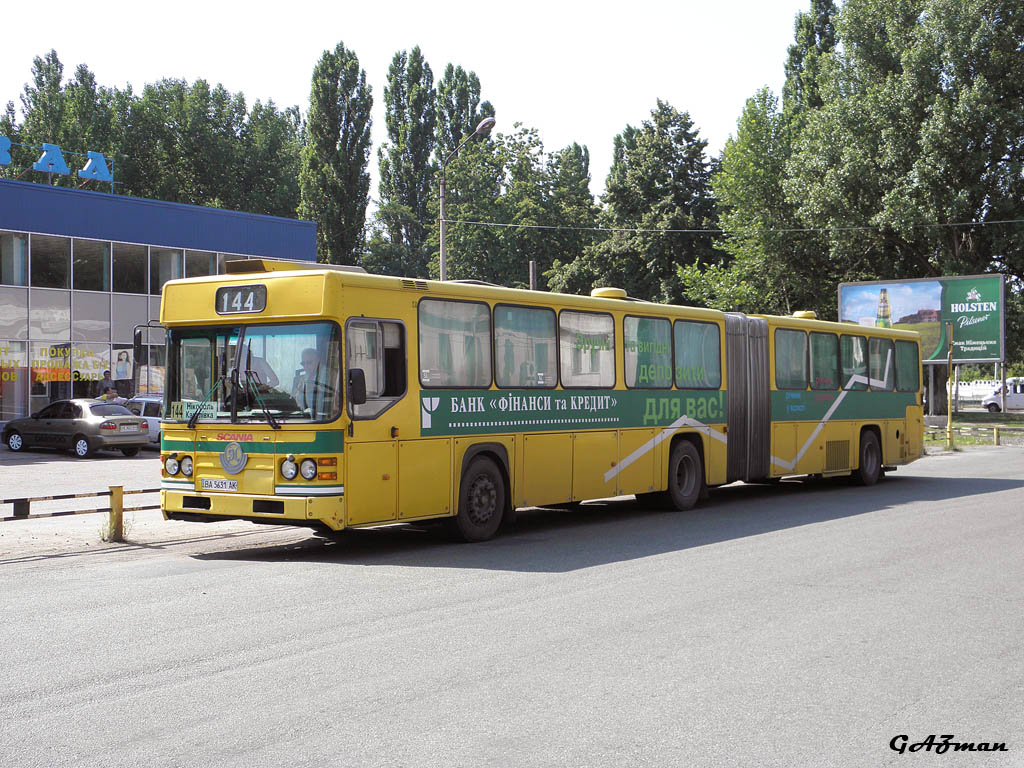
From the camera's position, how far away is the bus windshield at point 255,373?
1141 cm

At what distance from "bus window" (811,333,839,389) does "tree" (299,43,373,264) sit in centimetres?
4756

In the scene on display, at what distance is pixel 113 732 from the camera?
5418 mm

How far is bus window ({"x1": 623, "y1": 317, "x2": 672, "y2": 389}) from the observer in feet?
52.4

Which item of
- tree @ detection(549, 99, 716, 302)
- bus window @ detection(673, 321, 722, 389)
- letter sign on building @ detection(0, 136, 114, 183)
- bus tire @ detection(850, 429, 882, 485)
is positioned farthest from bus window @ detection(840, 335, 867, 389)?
tree @ detection(549, 99, 716, 302)

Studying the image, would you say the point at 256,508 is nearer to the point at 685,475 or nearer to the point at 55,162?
the point at 685,475

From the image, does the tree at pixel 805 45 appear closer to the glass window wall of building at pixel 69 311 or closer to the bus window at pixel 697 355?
the glass window wall of building at pixel 69 311

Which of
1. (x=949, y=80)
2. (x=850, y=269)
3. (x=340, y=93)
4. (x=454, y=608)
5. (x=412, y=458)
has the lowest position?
(x=454, y=608)

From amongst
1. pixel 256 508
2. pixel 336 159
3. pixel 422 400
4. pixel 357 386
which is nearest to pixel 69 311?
pixel 422 400

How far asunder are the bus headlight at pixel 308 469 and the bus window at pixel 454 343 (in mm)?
1735

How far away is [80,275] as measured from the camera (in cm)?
3788

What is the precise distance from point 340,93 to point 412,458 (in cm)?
5816

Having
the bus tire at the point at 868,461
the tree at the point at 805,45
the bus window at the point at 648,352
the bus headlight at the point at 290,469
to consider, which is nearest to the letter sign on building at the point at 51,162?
the bus window at the point at 648,352

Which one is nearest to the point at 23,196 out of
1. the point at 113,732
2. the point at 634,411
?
the point at 634,411

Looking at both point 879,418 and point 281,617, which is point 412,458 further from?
point 879,418
